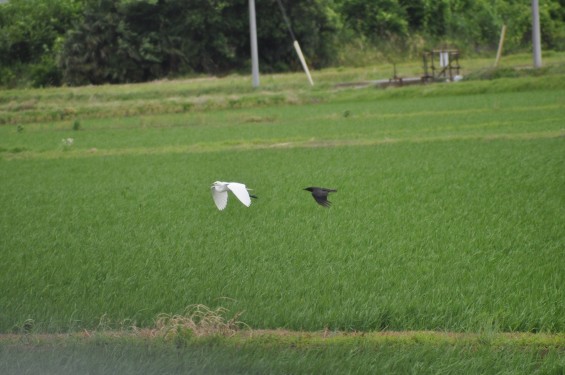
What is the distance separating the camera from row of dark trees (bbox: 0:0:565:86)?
99.1ft

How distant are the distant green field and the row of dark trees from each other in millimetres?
15560

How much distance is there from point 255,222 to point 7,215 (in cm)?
248

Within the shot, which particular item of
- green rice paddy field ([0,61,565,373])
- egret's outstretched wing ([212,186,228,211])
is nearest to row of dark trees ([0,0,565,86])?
green rice paddy field ([0,61,565,373])

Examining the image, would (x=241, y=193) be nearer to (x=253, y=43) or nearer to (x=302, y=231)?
(x=302, y=231)

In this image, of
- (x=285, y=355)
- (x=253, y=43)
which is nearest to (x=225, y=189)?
(x=285, y=355)

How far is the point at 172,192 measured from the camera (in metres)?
9.56

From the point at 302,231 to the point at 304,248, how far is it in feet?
2.23

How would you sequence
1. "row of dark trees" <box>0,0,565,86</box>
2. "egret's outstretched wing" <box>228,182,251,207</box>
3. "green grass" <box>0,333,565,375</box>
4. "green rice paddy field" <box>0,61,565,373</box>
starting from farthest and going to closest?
"row of dark trees" <box>0,0,565,86</box>
"egret's outstretched wing" <box>228,182,251,207</box>
"green rice paddy field" <box>0,61,565,373</box>
"green grass" <box>0,333,565,375</box>

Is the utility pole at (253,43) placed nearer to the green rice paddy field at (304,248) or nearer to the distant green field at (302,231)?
the distant green field at (302,231)

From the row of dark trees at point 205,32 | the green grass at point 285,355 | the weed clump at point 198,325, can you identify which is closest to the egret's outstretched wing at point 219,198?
the weed clump at point 198,325

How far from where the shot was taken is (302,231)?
22.6 feet

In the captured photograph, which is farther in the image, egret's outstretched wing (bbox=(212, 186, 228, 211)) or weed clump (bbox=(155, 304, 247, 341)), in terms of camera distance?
egret's outstretched wing (bbox=(212, 186, 228, 211))

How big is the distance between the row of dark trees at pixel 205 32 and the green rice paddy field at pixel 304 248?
15858 mm

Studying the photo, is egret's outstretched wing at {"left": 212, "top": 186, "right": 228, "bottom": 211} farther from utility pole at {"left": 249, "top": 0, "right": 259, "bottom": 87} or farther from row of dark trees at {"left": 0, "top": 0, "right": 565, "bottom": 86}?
row of dark trees at {"left": 0, "top": 0, "right": 565, "bottom": 86}
